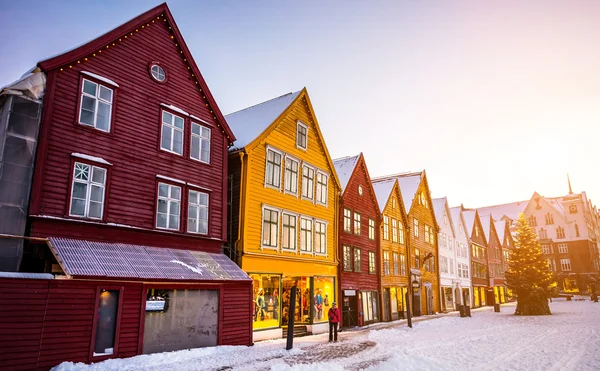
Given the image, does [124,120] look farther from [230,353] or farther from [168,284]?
[230,353]

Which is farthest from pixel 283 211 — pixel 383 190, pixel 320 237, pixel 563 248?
pixel 563 248

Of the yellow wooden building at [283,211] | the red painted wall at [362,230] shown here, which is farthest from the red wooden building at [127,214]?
the red painted wall at [362,230]

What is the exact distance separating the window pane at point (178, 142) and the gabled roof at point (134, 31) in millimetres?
2444

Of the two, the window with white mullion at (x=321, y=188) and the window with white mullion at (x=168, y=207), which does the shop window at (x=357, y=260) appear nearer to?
the window with white mullion at (x=321, y=188)

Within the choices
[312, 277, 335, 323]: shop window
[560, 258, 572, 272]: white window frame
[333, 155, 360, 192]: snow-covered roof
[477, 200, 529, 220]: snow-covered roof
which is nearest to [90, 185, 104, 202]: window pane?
[312, 277, 335, 323]: shop window

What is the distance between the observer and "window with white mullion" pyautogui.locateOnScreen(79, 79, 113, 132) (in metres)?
15.5

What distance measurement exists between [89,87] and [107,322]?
8.35 metres

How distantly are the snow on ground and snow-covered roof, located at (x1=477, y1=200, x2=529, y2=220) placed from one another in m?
87.8

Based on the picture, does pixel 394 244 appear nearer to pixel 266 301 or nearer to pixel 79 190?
pixel 266 301

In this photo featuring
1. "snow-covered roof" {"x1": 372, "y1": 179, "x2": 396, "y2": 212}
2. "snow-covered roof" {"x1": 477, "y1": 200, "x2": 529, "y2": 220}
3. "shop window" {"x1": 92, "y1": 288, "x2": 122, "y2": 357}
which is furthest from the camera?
"snow-covered roof" {"x1": 477, "y1": 200, "x2": 529, "y2": 220}

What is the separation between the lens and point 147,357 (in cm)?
1435

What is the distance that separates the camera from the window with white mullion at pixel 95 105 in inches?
610

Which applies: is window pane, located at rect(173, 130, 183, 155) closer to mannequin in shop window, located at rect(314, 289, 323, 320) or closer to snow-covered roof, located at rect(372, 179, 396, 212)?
mannequin in shop window, located at rect(314, 289, 323, 320)

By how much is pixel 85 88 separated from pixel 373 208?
78.8 feet
